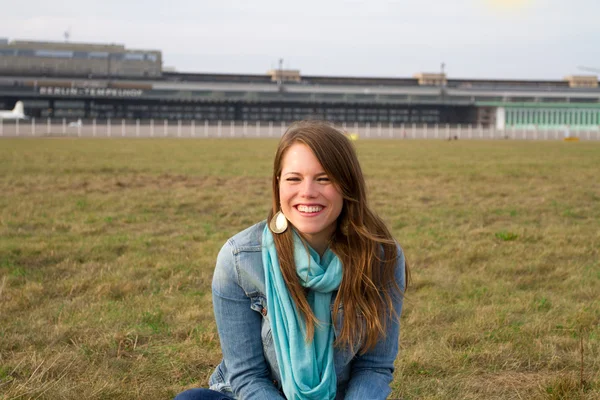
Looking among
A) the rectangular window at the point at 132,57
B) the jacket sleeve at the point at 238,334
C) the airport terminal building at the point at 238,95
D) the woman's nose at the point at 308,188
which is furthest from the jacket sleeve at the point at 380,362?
the rectangular window at the point at 132,57

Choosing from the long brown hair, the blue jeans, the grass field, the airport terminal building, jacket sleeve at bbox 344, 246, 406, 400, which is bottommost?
the grass field

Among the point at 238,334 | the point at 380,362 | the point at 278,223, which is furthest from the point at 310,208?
the point at 380,362

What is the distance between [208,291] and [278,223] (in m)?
4.10

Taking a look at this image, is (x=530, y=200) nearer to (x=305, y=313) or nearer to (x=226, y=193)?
(x=226, y=193)

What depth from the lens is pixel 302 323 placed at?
9.52 ft

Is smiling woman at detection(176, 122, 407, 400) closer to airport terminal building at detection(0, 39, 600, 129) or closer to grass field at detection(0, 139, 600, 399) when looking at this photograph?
grass field at detection(0, 139, 600, 399)

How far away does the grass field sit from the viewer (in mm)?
4648

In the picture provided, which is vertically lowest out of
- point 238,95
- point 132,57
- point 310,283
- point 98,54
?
point 310,283

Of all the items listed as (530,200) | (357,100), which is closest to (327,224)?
(530,200)

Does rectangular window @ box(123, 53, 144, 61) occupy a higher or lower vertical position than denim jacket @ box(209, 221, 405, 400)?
higher

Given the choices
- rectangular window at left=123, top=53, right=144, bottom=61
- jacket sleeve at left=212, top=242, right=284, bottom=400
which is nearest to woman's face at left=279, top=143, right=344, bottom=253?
jacket sleeve at left=212, top=242, right=284, bottom=400

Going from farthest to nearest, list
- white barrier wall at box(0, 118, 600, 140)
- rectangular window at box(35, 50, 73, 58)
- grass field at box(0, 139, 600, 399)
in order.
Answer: rectangular window at box(35, 50, 73, 58) < white barrier wall at box(0, 118, 600, 140) < grass field at box(0, 139, 600, 399)

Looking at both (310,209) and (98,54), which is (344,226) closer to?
(310,209)

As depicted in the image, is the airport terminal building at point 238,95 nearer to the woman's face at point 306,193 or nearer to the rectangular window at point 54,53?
the rectangular window at point 54,53
